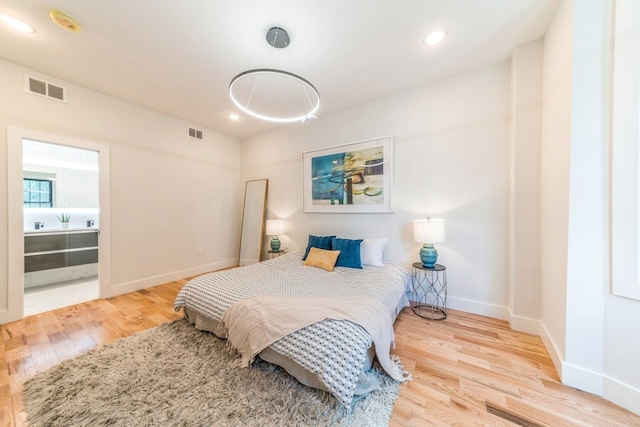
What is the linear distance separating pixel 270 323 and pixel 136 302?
2.49 m

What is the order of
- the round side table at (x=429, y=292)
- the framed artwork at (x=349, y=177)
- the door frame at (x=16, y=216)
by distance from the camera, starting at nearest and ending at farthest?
the door frame at (x=16, y=216) → the round side table at (x=429, y=292) → the framed artwork at (x=349, y=177)

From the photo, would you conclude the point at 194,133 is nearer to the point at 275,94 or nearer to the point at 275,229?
the point at 275,94

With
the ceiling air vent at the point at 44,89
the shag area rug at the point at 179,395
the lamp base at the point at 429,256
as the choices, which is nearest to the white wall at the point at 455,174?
the lamp base at the point at 429,256

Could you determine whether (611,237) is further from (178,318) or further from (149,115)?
(149,115)

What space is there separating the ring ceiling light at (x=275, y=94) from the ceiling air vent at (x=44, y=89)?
2047 mm

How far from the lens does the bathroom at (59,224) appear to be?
3420mm

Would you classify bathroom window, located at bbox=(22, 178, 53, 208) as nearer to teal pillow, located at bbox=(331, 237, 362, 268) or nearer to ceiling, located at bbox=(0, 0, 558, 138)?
ceiling, located at bbox=(0, 0, 558, 138)

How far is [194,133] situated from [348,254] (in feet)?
11.6

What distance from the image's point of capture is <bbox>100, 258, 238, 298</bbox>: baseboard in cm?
308

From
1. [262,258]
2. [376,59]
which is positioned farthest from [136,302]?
[376,59]

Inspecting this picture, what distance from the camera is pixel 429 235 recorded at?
2.42 metres

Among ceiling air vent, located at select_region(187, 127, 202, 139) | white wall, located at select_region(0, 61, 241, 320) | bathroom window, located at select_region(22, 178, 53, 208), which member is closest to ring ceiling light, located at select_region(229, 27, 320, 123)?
ceiling air vent, located at select_region(187, 127, 202, 139)

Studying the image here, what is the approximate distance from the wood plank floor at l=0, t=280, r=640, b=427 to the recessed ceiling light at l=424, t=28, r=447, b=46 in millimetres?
2828

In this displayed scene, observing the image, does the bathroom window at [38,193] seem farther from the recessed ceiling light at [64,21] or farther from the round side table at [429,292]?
the round side table at [429,292]
